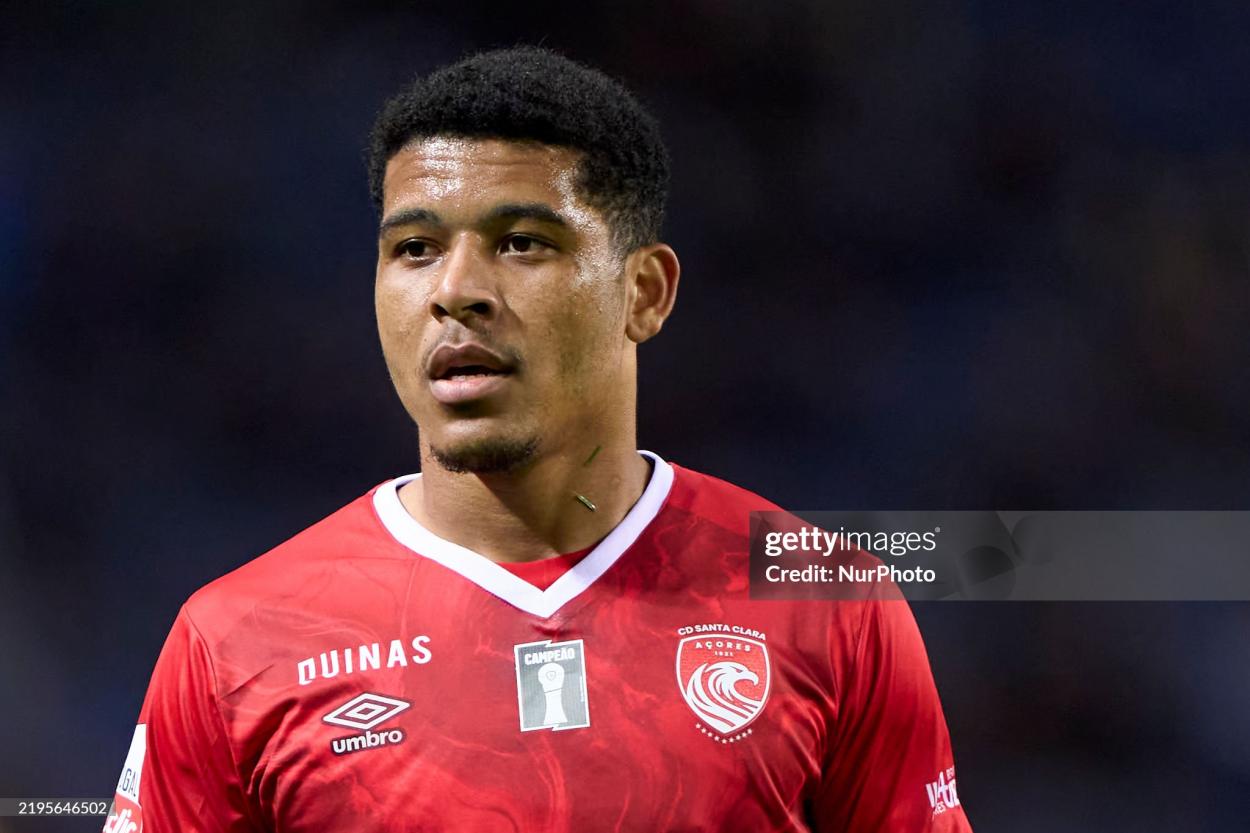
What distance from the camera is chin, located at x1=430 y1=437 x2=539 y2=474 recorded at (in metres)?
2.22

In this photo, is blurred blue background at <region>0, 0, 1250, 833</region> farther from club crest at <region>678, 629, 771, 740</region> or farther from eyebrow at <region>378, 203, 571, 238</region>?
eyebrow at <region>378, 203, 571, 238</region>

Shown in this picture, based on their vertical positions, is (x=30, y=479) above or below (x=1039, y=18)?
below

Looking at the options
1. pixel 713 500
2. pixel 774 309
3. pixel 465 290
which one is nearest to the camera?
pixel 465 290

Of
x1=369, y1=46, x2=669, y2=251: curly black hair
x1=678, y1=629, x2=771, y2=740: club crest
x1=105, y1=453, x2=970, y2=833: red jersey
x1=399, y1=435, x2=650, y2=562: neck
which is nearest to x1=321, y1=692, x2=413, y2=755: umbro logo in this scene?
x1=105, y1=453, x2=970, y2=833: red jersey

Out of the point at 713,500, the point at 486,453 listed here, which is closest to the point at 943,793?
the point at 713,500

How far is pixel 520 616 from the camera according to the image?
90.4 inches

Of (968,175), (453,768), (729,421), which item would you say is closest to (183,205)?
(729,421)

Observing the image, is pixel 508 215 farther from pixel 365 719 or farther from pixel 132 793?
pixel 132 793

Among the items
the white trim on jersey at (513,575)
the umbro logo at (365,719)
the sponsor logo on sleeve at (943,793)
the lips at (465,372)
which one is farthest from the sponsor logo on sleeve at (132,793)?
the sponsor logo on sleeve at (943,793)

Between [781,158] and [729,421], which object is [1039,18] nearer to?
[781,158]

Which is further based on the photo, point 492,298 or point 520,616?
point 520,616

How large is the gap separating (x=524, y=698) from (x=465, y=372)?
502 mm

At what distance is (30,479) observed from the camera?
296cm

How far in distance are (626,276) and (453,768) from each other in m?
0.82
